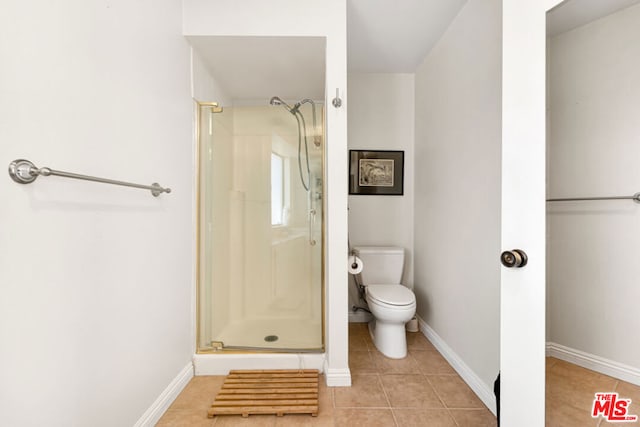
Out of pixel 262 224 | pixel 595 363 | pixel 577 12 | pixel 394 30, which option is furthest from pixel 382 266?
pixel 577 12

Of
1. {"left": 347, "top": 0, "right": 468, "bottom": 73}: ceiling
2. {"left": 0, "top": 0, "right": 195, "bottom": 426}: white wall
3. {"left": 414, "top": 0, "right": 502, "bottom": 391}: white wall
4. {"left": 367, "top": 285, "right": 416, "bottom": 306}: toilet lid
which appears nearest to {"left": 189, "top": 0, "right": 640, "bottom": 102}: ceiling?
{"left": 347, "top": 0, "right": 468, "bottom": 73}: ceiling

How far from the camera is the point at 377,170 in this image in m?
2.62

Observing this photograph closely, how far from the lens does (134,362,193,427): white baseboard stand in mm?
1304

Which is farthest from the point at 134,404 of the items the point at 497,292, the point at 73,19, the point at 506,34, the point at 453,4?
the point at 453,4

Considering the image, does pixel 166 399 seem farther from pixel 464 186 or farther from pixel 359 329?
pixel 464 186

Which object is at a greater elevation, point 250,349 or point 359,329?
point 250,349

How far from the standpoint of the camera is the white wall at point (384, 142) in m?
2.62

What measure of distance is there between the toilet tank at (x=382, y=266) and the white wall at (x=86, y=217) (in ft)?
4.93

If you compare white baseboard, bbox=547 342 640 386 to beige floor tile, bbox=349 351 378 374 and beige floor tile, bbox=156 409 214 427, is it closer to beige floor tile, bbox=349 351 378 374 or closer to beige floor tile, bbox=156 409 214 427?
beige floor tile, bbox=349 351 378 374

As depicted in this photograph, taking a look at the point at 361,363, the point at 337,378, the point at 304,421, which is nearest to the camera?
the point at 304,421

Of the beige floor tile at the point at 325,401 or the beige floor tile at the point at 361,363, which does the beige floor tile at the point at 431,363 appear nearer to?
the beige floor tile at the point at 361,363

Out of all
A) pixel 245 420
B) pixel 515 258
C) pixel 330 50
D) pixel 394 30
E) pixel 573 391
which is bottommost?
pixel 245 420

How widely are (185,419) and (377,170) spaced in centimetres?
224

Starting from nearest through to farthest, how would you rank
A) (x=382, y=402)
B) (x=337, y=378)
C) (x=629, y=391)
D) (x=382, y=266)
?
(x=629, y=391) < (x=382, y=402) < (x=337, y=378) < (x=382, y=266)
